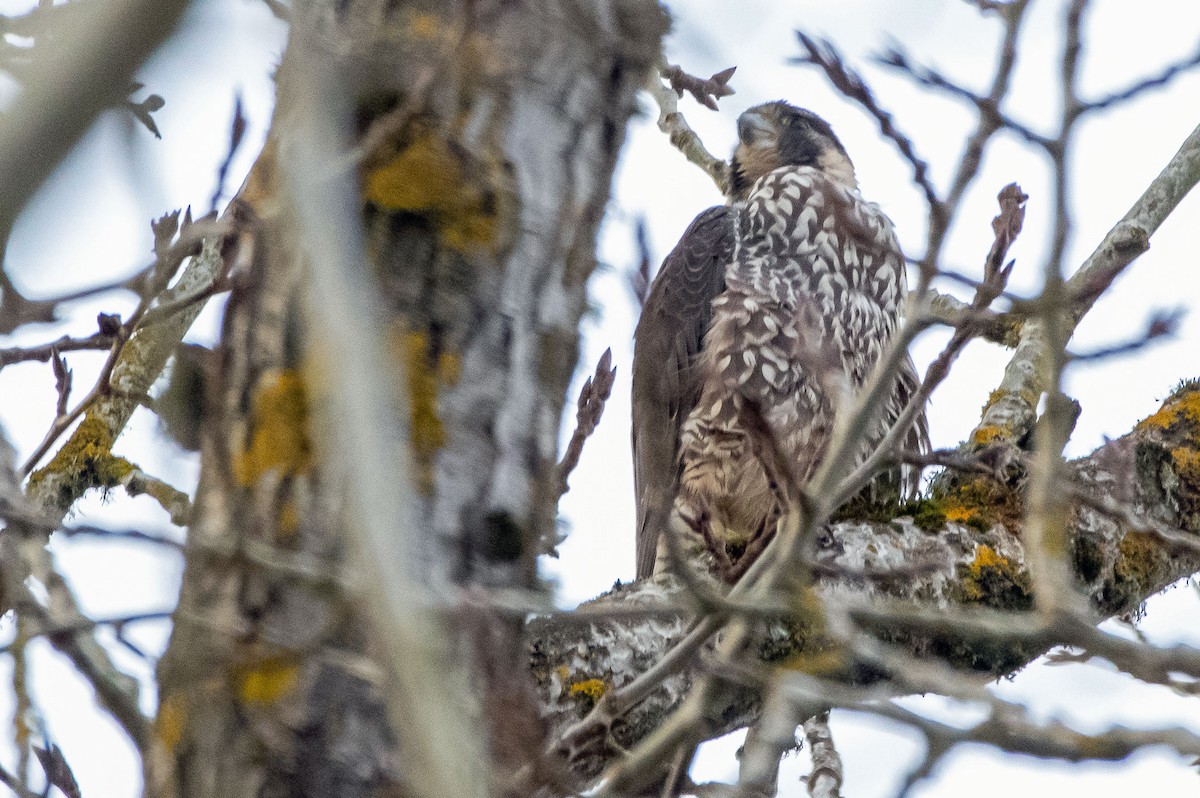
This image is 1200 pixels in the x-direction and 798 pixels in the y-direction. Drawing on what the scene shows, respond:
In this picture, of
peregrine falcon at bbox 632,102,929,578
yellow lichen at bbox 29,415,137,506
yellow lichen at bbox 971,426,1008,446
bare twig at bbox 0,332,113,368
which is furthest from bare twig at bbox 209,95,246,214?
yellow lichen at bbox 971,426,1008,446

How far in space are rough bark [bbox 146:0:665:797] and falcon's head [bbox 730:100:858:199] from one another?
3691mm

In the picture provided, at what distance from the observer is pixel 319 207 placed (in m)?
1.08

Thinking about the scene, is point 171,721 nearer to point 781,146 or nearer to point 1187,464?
point 1187,464

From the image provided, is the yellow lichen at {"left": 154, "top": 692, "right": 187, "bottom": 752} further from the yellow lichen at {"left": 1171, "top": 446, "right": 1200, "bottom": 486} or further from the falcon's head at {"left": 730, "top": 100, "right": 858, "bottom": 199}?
the falcon's head at {"left": 730, "top": 100, "right": 858, "bottom": 199}

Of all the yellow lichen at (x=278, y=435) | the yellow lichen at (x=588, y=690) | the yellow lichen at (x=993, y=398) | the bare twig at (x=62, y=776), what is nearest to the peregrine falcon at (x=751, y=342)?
the yellow lichen at (x=993, y=398)

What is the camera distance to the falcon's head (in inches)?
214

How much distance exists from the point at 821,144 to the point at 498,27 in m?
3.95

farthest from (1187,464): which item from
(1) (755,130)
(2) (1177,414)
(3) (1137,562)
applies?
(1) (755,130)

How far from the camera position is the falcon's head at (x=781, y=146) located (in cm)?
544

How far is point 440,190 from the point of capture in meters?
1.66

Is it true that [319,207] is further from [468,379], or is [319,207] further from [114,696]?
[114,696]

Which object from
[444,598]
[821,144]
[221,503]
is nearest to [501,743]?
[444,598]

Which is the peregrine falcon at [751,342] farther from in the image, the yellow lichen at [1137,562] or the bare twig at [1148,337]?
the bare twig at [1148,337]

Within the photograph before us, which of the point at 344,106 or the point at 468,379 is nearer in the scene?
the point at 344,106
